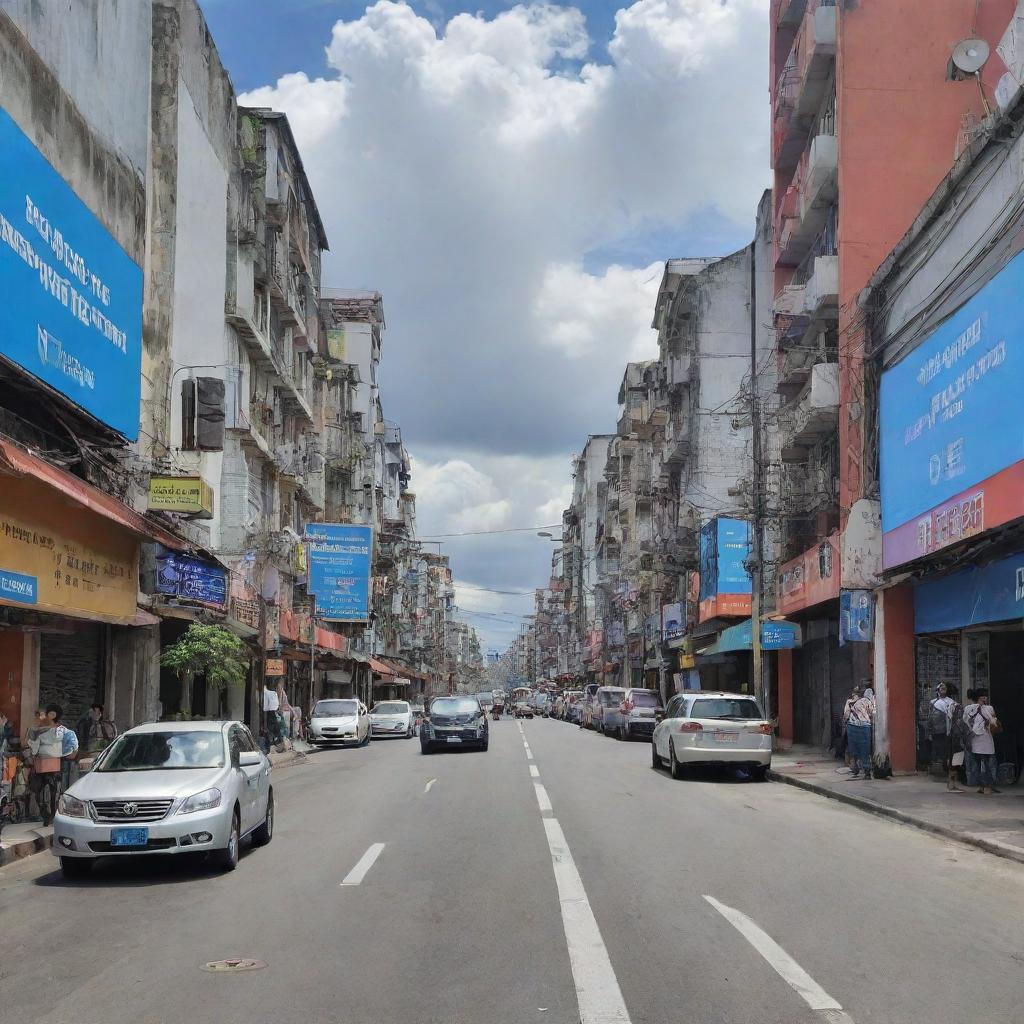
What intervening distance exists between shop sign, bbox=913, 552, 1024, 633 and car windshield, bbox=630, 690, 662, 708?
18.6m

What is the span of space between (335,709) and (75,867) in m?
28.8

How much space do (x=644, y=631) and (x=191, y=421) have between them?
42.6 meters

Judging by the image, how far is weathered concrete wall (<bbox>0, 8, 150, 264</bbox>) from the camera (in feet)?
57.3

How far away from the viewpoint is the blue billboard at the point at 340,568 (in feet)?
145

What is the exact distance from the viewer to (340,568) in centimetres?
4441

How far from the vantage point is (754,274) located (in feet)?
167

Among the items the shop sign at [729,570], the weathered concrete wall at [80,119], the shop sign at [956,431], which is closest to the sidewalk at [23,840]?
the weathered concrete wall at [80,119]

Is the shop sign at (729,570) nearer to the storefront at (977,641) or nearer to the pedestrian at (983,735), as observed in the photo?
the storefront at (977,641)

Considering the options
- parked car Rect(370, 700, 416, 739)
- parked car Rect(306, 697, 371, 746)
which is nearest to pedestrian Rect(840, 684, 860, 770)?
parked car Rect(306, 697, 371, 746)

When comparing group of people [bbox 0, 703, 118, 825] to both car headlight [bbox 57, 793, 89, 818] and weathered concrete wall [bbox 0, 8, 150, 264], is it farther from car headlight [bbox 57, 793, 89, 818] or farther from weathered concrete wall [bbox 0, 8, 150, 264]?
weathered concrete wall [bbox 0, 8, 150, 264]

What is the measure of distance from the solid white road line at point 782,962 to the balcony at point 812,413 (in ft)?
65.0

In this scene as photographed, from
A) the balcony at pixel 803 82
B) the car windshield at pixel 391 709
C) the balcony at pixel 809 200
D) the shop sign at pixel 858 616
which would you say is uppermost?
the balcony at pixel 803 82

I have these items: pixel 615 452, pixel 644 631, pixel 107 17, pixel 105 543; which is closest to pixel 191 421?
pixel 105 543

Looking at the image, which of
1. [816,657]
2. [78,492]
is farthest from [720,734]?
[78,492]
